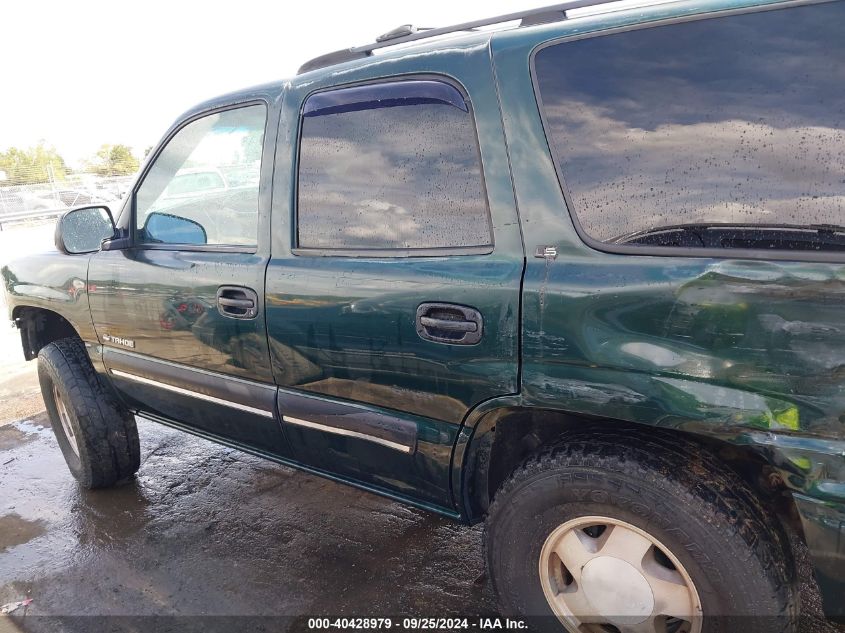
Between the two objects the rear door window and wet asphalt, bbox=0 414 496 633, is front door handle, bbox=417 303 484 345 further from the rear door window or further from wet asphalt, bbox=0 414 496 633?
wet asphalt, bbox=0 414 496 633

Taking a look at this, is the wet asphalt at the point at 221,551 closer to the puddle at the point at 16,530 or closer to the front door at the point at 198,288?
the puddle at the point at 16,530

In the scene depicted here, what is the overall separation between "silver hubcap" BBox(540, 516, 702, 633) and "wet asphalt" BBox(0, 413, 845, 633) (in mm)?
458

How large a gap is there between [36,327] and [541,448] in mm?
3094

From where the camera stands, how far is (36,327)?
11.5ft

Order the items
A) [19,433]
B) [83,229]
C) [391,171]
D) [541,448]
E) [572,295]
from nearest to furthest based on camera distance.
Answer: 1. [572,295]
2. [541,448]
3. [391,171]
4. [83,229]
5. [19,433]

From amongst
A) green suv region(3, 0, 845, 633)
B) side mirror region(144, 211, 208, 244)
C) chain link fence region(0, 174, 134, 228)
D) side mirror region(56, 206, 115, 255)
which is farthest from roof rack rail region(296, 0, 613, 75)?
chain link fence region(0, 174, 134, 228)

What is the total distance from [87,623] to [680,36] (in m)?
2.86

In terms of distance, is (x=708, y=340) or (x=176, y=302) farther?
(x=176, y=302)

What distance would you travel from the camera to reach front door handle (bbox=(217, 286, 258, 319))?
228 cm

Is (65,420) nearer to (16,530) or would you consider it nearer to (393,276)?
(16,530)

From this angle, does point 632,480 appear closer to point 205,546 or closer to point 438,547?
point 438,547

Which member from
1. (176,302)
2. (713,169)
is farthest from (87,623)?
(713,169)

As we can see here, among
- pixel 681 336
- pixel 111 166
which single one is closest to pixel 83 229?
pixel 681 336

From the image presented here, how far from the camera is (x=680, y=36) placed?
5.01 feet
